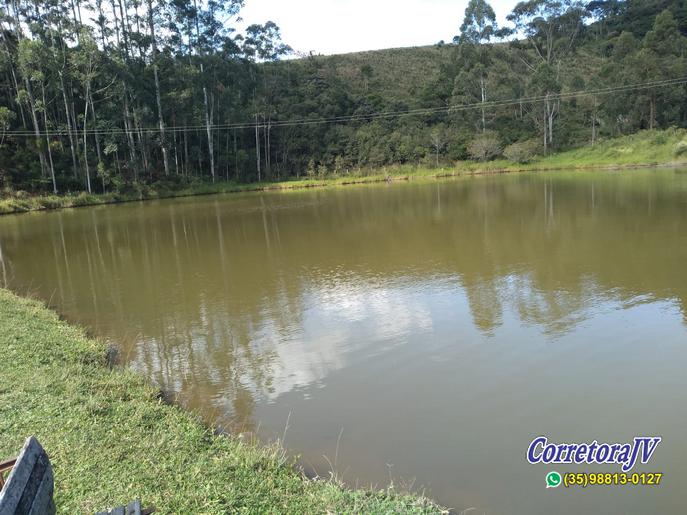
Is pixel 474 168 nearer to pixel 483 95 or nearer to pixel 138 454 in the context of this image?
pixel 483 95

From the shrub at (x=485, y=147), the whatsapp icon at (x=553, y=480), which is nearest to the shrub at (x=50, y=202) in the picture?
the shrub at (x=485, y=147)

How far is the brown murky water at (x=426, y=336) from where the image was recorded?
13.6ft

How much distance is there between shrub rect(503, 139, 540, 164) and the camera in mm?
43031

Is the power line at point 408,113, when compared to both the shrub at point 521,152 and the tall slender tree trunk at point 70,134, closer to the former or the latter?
the tall slender tree trunk at point 70,134

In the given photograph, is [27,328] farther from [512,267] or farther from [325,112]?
[325,112]

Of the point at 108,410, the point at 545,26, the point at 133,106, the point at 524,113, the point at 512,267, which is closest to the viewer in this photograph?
the point at 108,410

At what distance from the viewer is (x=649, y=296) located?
7859 millimetres

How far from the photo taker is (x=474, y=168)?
43469 mm

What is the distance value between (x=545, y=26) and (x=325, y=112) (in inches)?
1286

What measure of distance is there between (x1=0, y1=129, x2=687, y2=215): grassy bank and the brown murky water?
1738cm

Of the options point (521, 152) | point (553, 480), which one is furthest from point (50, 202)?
point (521, 152)

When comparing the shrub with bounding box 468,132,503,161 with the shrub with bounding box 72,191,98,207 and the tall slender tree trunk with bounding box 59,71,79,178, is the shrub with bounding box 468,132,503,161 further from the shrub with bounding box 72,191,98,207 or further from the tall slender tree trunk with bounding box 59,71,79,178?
the tall slender tree trunk with bounding box 59,71,79,178

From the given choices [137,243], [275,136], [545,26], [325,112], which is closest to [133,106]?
[275,136]

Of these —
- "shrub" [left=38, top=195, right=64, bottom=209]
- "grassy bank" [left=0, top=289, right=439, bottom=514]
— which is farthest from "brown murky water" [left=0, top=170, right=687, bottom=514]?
"shrub" [left=38, top=195, right=64, bottom=209]
